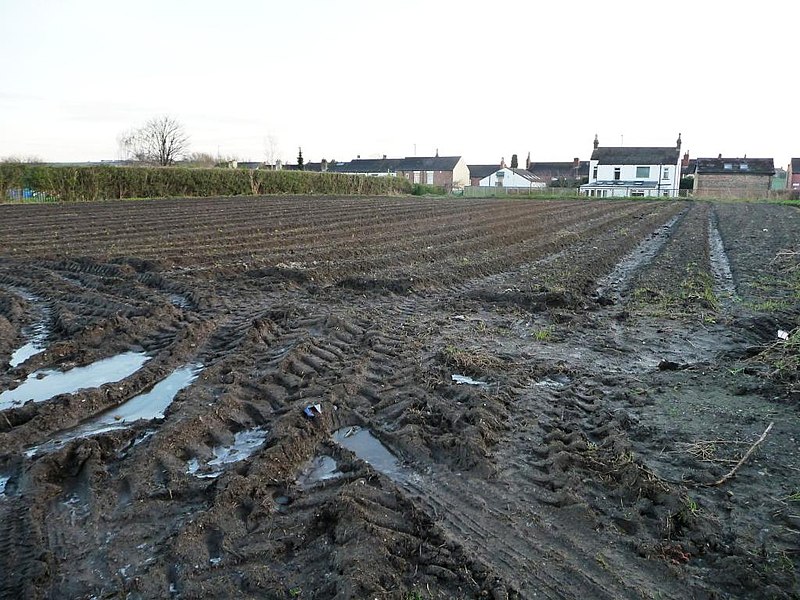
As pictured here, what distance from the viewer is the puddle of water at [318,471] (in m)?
4.68

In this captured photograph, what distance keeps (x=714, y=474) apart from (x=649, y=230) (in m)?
22.7

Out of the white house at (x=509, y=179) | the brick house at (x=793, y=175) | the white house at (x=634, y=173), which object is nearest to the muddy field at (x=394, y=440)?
the white house at (x=634, y=173)

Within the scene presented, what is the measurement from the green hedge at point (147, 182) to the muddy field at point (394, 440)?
1026 inches

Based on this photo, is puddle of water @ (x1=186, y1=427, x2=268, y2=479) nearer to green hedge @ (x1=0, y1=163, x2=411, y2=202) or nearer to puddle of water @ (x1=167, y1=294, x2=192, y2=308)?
puddle of water @ (x1=167, y1=294, x2=192, y2=308)

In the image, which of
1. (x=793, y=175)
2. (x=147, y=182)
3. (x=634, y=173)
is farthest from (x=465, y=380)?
(x=793, y=175)

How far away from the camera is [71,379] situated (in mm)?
6891

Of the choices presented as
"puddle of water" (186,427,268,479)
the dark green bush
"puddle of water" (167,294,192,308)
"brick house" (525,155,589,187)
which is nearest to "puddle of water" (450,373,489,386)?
"puddle of water" (186,427,268,479)

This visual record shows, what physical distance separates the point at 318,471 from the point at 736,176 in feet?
269

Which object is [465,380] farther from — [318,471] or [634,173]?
[634,173]

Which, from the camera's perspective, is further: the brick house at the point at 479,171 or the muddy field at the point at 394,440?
the brick house at the point at 479,171

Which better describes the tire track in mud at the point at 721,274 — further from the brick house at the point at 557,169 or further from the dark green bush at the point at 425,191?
the brick house at the point at 557,169

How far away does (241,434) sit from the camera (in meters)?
5.50

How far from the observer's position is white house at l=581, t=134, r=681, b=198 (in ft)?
226

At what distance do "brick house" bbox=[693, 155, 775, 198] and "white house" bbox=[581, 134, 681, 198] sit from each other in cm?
419
